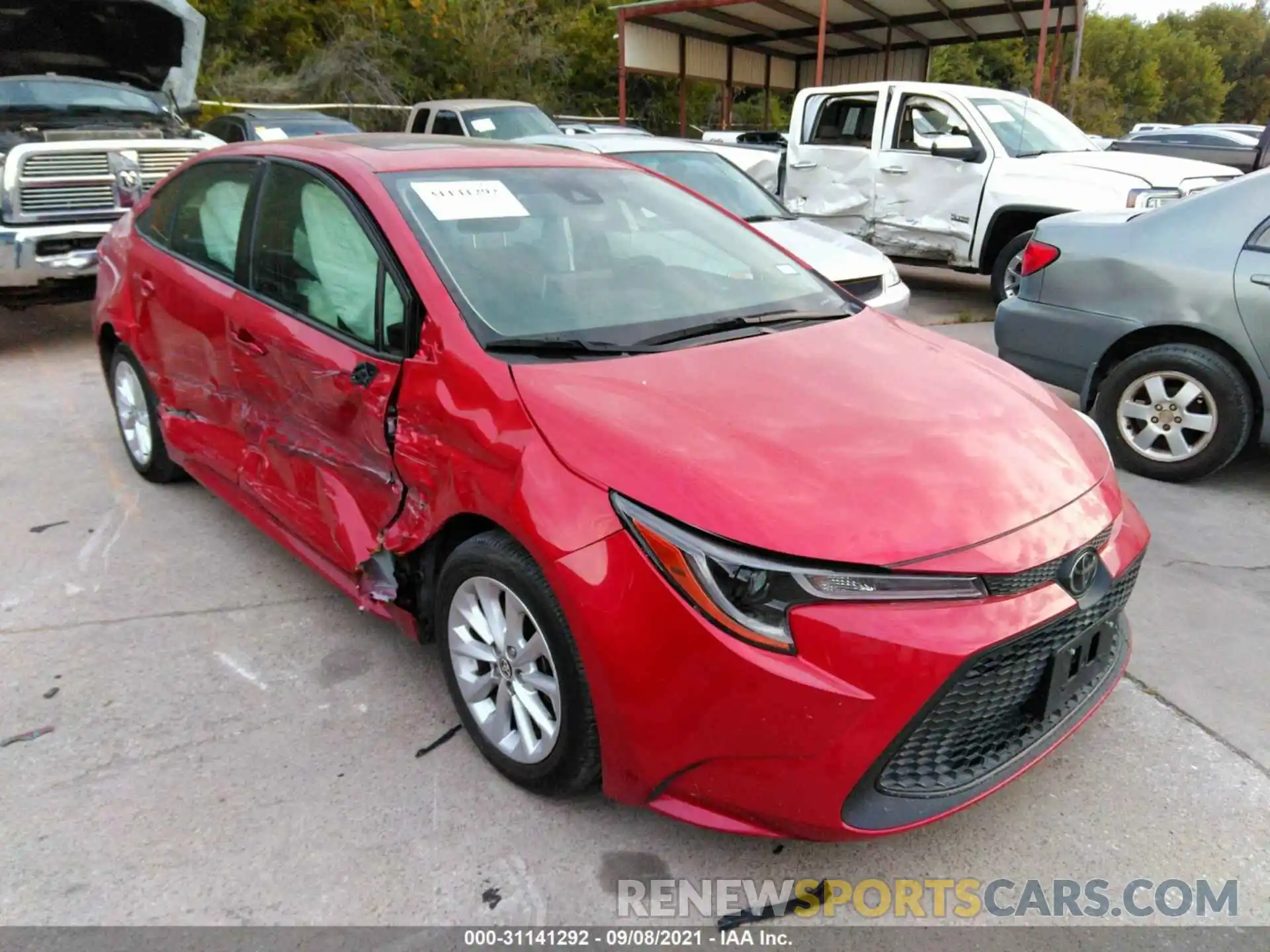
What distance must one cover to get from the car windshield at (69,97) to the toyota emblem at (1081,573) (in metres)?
8.62

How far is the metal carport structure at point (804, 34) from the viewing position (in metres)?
16.3

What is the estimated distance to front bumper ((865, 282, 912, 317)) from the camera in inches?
242

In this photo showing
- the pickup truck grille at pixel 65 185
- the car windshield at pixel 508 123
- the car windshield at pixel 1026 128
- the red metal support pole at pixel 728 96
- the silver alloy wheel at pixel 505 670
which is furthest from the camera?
the red metal support pole at pixel 728 96

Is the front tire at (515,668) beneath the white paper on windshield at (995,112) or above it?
beneath

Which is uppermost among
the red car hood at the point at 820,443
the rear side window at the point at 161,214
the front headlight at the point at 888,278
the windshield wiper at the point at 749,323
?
the rear side window at the point at 161,214

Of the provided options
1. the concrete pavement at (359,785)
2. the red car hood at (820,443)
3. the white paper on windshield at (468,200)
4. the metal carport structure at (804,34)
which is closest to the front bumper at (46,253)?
the concrete pavement at (359,785)

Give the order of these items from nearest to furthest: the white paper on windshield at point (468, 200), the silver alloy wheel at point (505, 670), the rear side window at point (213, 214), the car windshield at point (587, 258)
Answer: the silver alloy wheel at point (505, 670)
the car windshield at point (587, 258)
the white paper on windshield at point (468, 200)
the rear side window at point (213, 214)

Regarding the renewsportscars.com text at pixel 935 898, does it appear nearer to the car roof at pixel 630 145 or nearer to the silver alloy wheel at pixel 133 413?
the silver alloy wheel at pixel 133 413

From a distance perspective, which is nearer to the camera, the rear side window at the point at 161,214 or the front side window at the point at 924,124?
the rear side window at the point at 161,214

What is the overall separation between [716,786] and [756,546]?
1.80 ft

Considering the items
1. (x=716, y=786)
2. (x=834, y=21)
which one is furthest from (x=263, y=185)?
(x=834, y=21)

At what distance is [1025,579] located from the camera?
210 centimetres

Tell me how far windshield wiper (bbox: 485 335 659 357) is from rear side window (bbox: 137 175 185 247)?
2304 mm

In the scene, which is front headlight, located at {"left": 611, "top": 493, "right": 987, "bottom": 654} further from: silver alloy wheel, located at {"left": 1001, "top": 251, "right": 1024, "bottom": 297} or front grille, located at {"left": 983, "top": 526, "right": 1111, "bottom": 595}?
silver alloy wheel, located at {"left": 1001, "top": 251, "right": 1024, "bottom": 297}
